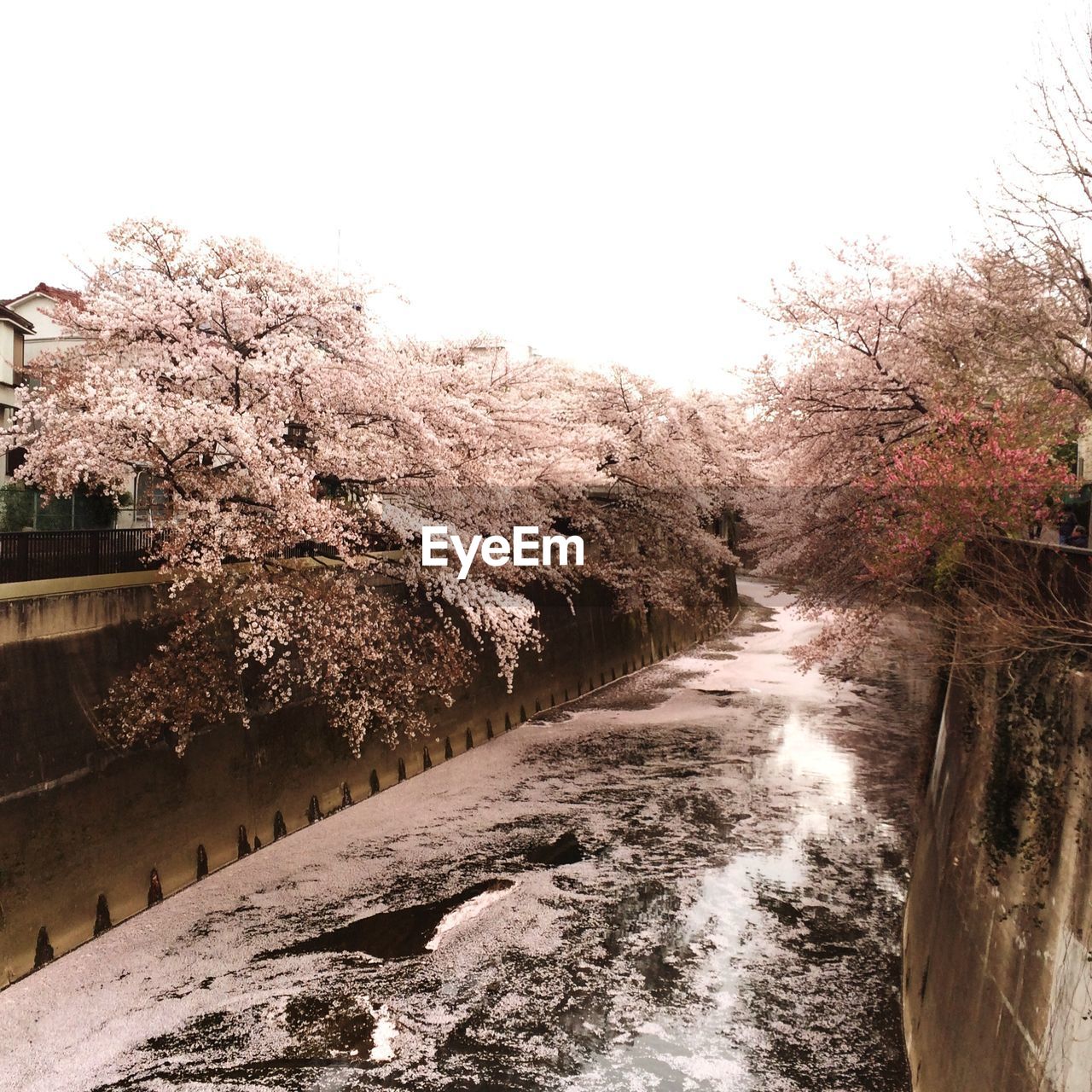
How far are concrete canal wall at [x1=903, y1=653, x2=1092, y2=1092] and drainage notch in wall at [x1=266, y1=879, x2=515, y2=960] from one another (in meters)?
6.29

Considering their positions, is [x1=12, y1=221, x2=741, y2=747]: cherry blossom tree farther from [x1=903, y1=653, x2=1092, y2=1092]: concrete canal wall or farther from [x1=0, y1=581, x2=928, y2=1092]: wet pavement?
[x1=903, y1=653, x2=1092, y2=1092]: concrete canal wall

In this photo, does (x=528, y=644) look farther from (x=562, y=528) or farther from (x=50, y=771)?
(x=50, y=771)

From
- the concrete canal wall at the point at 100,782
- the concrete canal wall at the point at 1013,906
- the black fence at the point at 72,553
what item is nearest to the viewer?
the concrete canal wall at the point at 1013,906

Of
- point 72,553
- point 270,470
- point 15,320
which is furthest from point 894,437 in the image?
point 15,320

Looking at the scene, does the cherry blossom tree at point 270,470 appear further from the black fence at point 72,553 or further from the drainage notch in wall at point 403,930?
the drainage notch in wall at point 403,930

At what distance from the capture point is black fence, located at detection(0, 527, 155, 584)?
12992 millimetres

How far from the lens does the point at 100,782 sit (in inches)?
525

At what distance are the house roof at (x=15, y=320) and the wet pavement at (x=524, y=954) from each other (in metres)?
21.4

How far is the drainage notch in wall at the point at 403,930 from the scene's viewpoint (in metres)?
12.9

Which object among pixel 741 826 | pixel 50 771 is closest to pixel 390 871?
pixel 50 771

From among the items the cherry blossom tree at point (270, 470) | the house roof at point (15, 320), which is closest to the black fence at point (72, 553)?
the cherry blossom tree at point (270, 470)

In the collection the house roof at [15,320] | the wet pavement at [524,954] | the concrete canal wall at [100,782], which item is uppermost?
the house roof at [15,320]

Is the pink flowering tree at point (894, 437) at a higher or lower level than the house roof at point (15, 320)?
lower

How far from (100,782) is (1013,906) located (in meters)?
11.8
